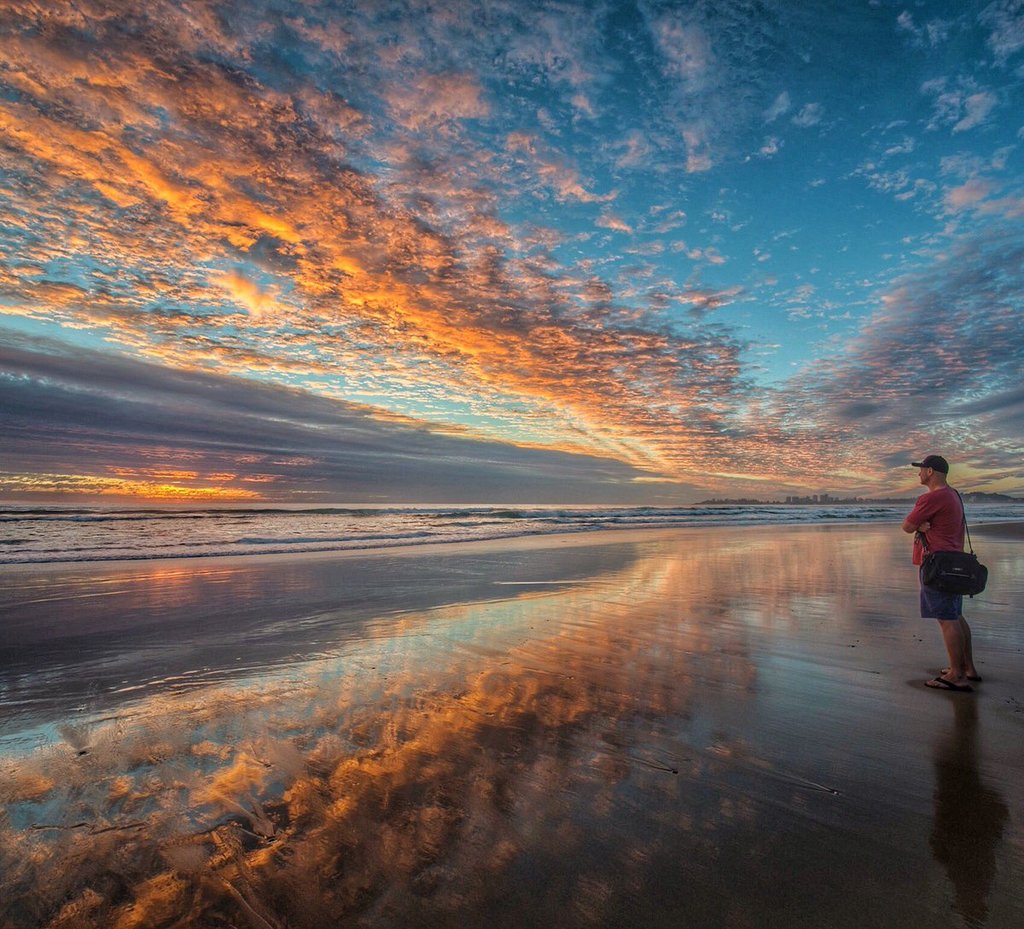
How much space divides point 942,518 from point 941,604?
832 mm

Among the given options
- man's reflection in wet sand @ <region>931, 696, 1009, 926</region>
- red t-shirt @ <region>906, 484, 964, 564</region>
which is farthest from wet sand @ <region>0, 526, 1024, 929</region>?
red t-shirt @ <region>906, 484, 964, 564</region>

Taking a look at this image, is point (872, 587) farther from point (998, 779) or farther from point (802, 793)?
point (802, 793)

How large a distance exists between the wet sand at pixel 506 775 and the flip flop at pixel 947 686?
0.46 feet

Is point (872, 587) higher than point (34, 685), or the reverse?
point (872, 587)

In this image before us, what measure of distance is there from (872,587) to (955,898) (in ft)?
32.5

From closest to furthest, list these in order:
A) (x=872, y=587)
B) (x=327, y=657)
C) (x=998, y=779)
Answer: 1. (x=998, y=779)
2. (x=327, y=657)
3. (x=872, y=587)

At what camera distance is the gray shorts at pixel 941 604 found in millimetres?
5086

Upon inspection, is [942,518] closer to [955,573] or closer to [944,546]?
[944,546]

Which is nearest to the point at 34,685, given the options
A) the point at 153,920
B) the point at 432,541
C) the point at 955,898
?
the point at 153,920

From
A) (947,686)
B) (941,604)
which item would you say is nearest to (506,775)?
(947,686)

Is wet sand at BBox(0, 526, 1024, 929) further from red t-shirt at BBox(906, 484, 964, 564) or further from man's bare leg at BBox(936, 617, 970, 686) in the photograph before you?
red t-shirt at BBox(906, 484, 964, 564)

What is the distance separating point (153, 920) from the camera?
2.09 m

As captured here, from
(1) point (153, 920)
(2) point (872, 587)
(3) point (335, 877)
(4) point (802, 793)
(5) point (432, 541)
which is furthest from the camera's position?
(5) point (432, 541)

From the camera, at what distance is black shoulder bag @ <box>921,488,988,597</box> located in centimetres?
502
